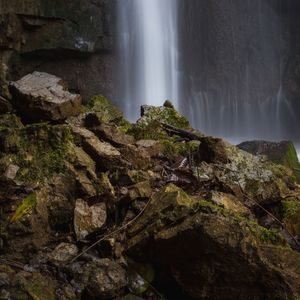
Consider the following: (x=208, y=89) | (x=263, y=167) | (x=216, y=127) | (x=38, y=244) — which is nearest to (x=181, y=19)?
(x=208, y=89)

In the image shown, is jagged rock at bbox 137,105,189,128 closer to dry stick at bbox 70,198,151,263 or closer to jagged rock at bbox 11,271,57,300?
dry stick at bbox 70,198,151,263

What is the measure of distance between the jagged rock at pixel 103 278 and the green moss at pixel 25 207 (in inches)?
24.8

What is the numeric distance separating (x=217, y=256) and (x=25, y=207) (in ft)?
4.62

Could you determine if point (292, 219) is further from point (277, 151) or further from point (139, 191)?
point (277, 151)

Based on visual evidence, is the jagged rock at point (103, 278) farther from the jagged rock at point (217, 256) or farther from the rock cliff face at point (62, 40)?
the rock cliff face at point (62, 40)

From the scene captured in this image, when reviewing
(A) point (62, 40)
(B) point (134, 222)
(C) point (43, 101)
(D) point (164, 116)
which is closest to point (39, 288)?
(B) point (134, 222)

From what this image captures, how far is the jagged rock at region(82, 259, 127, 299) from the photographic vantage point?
8.86 feet

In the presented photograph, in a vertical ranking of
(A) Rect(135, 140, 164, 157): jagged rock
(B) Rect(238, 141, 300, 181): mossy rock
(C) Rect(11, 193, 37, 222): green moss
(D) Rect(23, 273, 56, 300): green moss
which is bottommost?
(B) Rect(238, 141, 300, 181): mossy rock

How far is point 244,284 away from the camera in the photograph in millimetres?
2801

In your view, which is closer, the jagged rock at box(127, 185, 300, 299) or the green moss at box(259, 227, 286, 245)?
the jagged rock at box(127, 185, 300, 299)

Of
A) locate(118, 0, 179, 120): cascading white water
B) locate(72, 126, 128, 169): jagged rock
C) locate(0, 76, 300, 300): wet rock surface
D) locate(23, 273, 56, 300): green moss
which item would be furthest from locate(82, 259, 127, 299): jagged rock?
locate(118, 0, 179, 120): cascading white water

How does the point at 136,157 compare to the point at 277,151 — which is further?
the point at 277,151

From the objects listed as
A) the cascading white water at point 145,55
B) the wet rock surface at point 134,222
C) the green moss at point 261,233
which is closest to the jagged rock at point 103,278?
the wet rock surface at point 134,222

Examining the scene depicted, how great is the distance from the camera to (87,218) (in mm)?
3201
